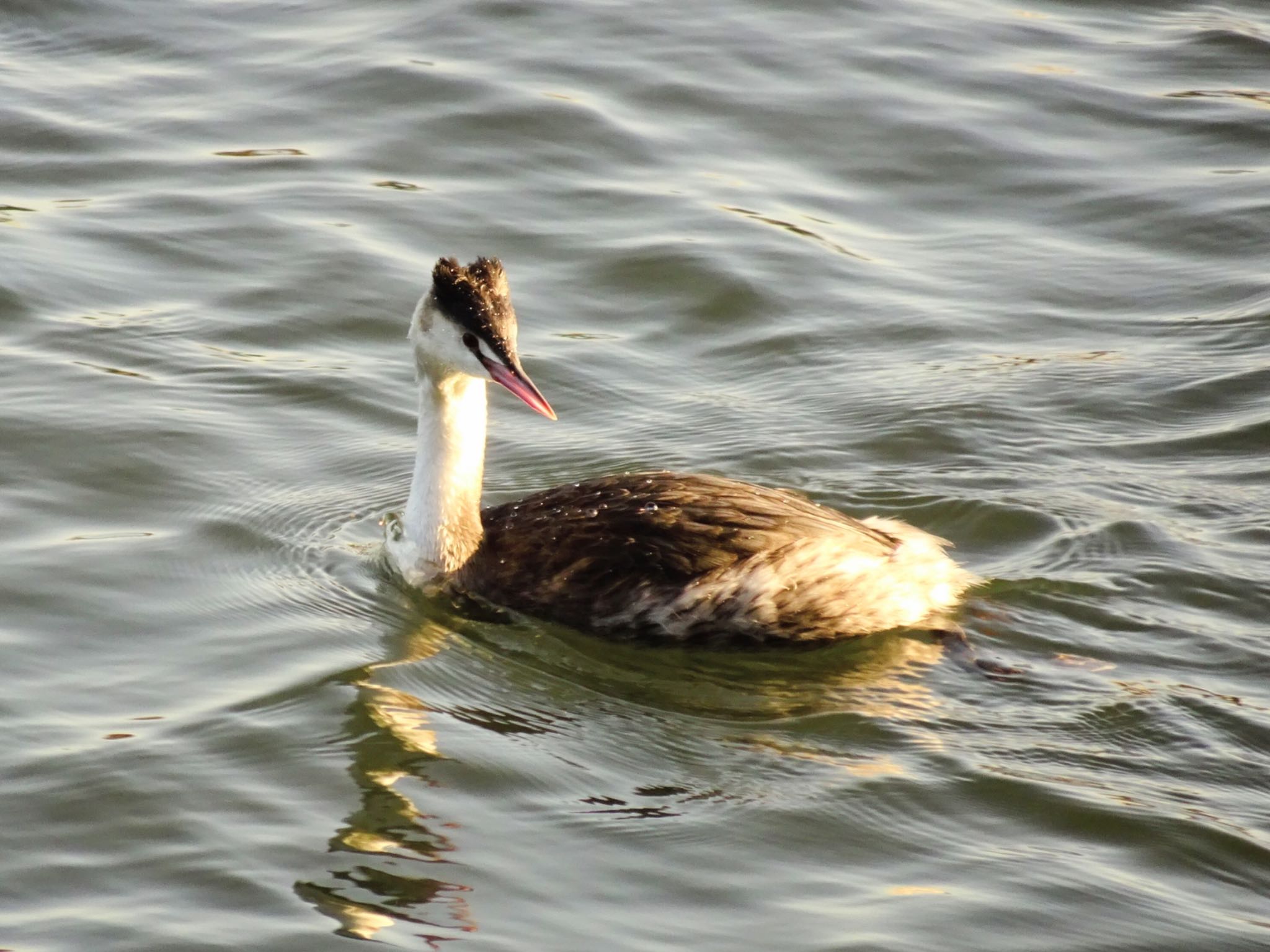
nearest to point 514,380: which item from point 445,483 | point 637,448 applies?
point 445,483

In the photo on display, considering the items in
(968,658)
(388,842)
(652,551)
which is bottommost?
(388,842)

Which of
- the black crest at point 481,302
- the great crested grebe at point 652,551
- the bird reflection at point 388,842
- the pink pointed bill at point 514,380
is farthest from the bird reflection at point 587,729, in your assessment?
the black crest at point 481,302

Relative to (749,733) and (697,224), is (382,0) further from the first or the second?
(749,733)

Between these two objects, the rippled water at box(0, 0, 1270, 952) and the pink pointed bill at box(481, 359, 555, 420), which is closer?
the rippled water at box(0, 0, 1270, 952)

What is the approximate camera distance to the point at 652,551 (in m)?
7.50

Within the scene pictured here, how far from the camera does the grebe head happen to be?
299 inches

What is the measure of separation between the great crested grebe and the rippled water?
0.15 m

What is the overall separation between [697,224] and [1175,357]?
9.67 feet

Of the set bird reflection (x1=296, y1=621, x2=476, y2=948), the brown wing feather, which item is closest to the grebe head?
the brown wing feather

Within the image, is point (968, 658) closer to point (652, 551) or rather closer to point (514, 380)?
point (652, 551)

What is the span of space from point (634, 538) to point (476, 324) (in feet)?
3.28

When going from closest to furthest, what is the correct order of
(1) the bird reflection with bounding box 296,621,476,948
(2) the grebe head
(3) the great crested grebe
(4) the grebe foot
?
(1) the bird reflection with bounding box 296,621,476,948 → (4) the grebe foot → (3) the great crested grebe → (2) the grebe head

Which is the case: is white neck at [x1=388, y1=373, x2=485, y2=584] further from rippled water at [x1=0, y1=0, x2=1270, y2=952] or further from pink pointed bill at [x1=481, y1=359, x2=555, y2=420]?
pink pointed bill at [x1=481, y1=359, x2=555, y2=420]

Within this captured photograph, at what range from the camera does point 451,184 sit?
473 inches
